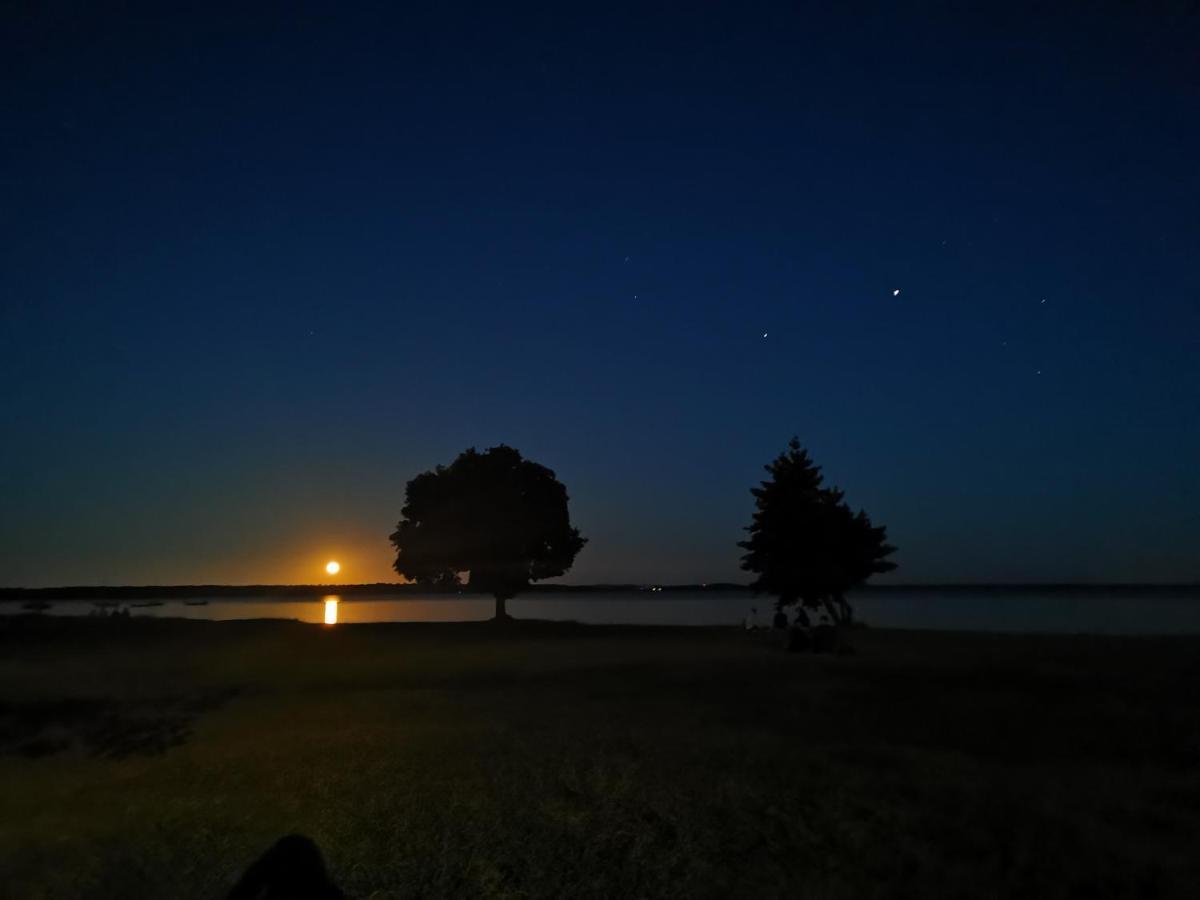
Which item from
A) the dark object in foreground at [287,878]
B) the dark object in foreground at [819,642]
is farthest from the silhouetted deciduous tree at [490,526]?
the dark object in foreground at [287,878]

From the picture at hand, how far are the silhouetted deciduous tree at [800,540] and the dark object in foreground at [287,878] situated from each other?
39233 millimetres

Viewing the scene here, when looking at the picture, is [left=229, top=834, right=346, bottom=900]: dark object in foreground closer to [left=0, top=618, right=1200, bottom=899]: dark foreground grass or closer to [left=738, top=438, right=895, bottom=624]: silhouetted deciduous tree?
[left=0, top=618, right=1200, bottom=899]: dark foreground grass

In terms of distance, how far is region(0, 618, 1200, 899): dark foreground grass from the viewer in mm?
10289

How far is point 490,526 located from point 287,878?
164 feet

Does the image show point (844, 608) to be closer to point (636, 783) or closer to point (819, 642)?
point (819, 642)

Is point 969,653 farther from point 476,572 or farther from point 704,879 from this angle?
point 476,572

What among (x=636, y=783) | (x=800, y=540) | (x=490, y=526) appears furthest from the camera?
(x=490, y=526)

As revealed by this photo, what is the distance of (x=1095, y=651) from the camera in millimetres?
28719

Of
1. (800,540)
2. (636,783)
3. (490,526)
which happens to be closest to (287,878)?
(636,783)

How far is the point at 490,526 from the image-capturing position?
58.0 meters

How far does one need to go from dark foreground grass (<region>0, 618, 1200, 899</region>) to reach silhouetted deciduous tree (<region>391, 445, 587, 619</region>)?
3287 cm

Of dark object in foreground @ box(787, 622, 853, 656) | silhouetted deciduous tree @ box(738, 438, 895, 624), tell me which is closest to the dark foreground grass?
dark object in foreground @ box(787, 622, 853, 656)

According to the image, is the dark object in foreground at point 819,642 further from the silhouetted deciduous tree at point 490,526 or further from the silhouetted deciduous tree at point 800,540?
the silhouetted deciduous tree at point 490,526

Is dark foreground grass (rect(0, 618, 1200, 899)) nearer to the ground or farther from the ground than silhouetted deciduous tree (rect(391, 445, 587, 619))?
nearer to the ground
